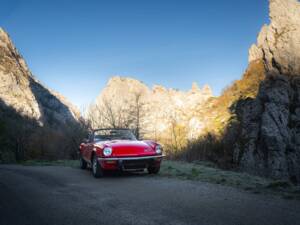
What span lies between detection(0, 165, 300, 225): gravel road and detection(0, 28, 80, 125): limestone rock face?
91.1m

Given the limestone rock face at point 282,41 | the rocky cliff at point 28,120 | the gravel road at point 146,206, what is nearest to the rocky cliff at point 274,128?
the limestone rock face at point 282,41

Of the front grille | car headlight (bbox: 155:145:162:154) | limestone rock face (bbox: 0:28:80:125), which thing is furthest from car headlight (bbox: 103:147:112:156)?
limestone rock face (bbox: 0:28:80:125)

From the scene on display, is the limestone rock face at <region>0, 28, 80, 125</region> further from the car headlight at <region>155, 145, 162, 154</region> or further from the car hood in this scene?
the car headlight at <region>155, 145, 162, 154</region>

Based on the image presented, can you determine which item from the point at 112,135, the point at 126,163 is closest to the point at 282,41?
the point at 112,135

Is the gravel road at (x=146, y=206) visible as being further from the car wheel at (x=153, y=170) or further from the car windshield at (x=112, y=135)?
the car windshield at (x=112, y=135)

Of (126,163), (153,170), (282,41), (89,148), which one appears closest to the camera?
(126,163)

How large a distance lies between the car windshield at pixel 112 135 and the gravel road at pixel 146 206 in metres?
3.61

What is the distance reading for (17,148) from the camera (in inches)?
1807

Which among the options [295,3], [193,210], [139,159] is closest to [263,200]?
[193,210]

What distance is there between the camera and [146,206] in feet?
14.3

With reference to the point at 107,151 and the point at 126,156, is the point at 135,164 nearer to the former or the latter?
the point at 126,156

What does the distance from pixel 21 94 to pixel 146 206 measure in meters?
117

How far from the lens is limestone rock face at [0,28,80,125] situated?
4053 inches

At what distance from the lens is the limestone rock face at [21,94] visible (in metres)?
103
